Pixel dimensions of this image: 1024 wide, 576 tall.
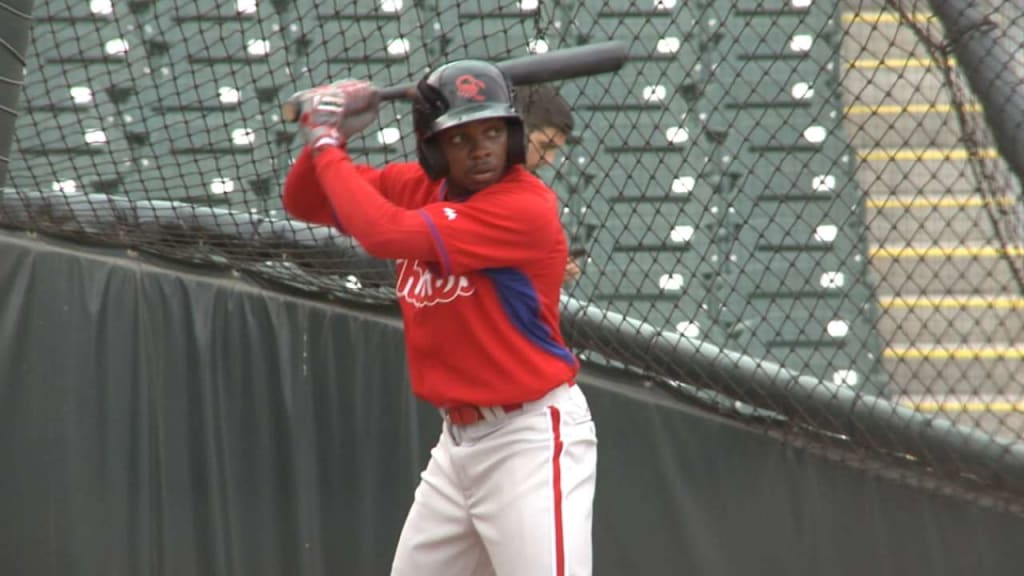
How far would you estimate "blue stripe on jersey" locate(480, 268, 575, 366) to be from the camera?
7.52ft

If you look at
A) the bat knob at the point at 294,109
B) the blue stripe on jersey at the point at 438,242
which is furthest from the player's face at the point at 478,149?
the bat knob at the point at 294,109

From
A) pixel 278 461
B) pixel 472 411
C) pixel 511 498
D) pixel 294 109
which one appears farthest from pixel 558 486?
pixel 278 461

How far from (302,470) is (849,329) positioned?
1615 mm

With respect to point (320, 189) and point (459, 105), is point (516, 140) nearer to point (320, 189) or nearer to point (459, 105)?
point (459, 105)

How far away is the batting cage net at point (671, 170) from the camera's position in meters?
3.14

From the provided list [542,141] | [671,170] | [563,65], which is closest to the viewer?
[563,65]

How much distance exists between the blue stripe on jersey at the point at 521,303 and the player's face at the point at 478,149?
16 cm

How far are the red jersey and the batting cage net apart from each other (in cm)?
84

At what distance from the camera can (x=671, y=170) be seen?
3799 millimetres

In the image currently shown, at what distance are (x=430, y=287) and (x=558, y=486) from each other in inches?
16.4

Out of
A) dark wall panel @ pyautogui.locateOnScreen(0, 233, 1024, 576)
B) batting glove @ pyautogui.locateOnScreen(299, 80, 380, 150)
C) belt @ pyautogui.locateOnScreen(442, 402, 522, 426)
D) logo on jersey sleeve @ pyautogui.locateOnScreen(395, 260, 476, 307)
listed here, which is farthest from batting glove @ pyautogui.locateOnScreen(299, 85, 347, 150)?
dark wall panel @ pyautogui.locateOnScreen(0, 233, 1024, 576)

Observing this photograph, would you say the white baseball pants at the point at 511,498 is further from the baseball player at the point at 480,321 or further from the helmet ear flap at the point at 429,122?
the helmet ear flap at the point at 429,122

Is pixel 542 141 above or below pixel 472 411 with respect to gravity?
above

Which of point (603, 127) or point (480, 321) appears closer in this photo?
point (480, 321)
